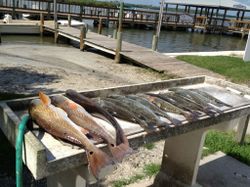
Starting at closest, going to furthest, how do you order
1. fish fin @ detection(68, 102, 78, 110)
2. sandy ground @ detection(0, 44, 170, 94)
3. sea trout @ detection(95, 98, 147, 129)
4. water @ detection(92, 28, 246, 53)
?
fish fin @ detection(68, 102, 78, 110), sea trout @ detection(95, 98, 147, 129), sandy ground @ detection(0, 44, 170, 94), water @ detection(92, 28, 246, 53)

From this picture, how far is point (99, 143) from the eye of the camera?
274cm

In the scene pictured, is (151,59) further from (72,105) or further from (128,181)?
(72,105)

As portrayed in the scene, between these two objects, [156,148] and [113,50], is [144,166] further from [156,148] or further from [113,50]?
Answer: [113,50]

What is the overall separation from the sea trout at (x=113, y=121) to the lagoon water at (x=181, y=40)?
900 inches

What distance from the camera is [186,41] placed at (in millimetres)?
38406

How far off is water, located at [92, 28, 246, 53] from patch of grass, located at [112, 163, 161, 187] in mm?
25476

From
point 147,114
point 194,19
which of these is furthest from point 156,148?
point 194,19

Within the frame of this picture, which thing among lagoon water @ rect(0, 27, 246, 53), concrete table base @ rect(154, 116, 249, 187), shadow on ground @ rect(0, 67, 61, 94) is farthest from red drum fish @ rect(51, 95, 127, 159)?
lagoon water @ rect(0, 27, 246, 53)

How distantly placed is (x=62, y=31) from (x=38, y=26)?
4.12 m

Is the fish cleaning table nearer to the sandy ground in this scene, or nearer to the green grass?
the sandy ground

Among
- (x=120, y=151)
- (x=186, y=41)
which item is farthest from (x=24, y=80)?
(x=186, y=41)

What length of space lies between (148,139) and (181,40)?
36.8 meters

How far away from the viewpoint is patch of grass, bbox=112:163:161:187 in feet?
17.0

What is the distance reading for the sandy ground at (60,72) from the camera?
1093 centimetres
